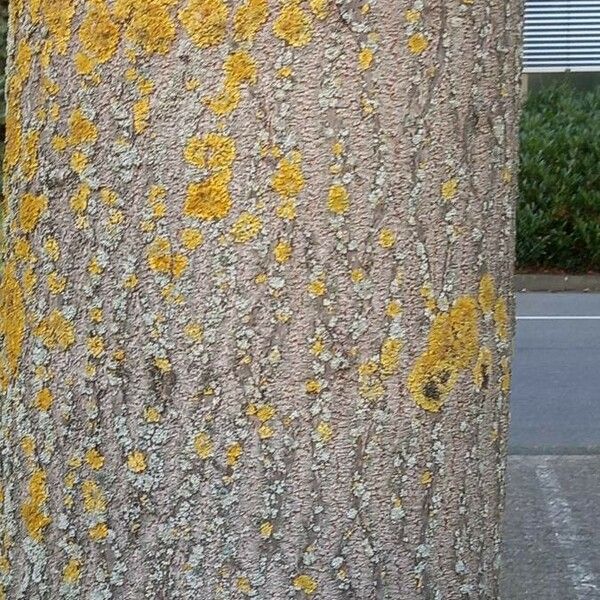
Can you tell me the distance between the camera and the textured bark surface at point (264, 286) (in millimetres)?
1374

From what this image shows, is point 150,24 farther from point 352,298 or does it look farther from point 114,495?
point 114,495

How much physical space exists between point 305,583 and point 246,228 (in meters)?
0.41

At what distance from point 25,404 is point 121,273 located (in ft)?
0.69

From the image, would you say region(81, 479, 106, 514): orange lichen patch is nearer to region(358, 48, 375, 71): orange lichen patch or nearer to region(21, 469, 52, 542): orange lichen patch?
region(21, 469, 52, 542): orange lichen patch

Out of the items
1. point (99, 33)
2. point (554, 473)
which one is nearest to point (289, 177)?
point (99, 33)

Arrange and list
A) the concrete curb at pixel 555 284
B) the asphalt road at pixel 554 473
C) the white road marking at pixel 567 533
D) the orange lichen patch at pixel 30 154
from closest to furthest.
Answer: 1. the orange lichen patch at pixel 30 154
2. the white road marking at pixel 567 533
3. the asphalt road at pixel 554 473
4. the concrete curb at pixel 555 284

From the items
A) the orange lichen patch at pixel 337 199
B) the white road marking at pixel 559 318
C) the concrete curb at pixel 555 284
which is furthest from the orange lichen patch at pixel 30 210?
the concrete curb at pixel 555 284

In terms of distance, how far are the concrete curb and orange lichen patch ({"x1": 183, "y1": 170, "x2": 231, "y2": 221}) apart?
40.5 ft

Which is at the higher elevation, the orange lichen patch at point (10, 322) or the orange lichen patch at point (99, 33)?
the orange lichen patch at point (99, 33)

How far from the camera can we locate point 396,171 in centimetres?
139

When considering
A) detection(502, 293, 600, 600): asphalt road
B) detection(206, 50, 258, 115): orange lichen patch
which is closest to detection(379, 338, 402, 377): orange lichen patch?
detection(206, 50, 258, 115): orange lichen patch

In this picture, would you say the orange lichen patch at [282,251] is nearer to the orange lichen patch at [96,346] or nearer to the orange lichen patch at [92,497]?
the orange lichen patch at [96,346]

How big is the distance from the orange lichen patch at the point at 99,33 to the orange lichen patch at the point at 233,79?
13 centimetres

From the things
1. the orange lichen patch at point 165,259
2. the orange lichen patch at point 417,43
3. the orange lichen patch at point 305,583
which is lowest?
the orange lichen patch at point 305,583
